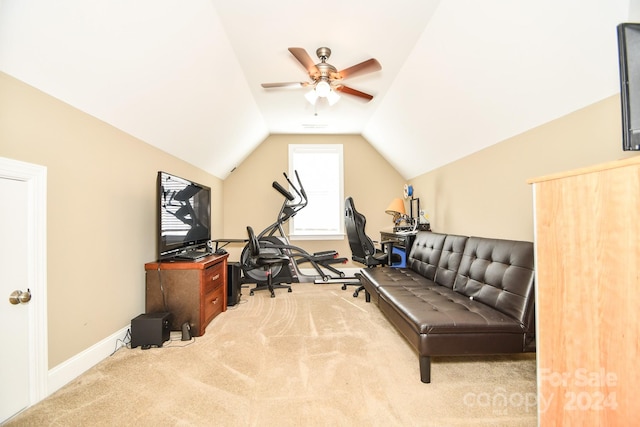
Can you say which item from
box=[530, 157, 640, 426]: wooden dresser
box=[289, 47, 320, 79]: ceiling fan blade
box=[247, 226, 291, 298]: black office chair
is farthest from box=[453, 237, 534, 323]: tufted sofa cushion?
box=[247, 226, 291, 298]: black office chair

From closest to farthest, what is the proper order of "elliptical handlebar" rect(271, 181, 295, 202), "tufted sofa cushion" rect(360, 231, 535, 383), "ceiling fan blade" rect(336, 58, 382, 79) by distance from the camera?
1. "tufted sofa cushion" rect(360, 231, 535, 383)
2. "ceiling fan blade" rect(336, 58, 382, 79)
3. "elliptical handlebar" rect(271, 181, 295, 202)

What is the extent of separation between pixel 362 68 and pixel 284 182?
2.95m

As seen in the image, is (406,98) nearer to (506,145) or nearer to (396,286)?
(506,145)

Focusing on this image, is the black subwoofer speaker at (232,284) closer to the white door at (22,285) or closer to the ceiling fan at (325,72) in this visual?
the white door at (22,285)

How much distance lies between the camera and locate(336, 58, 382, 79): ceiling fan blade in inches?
87.3

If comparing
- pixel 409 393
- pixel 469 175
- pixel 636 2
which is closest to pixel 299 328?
pixel 409 393

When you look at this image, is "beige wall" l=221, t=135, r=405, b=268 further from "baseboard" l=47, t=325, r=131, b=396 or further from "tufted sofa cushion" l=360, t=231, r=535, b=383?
"baseboard" l=47, t=325, r=131, b=396

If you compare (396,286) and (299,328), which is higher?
(396,286)

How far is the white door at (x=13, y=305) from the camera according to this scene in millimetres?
1374

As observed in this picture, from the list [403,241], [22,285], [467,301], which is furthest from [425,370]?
[22,285]

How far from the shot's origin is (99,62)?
165cm

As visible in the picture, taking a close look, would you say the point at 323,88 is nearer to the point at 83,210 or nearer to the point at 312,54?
the point at 312,54

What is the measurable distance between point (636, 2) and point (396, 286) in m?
2.32

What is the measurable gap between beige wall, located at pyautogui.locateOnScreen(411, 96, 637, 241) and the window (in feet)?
5.77
